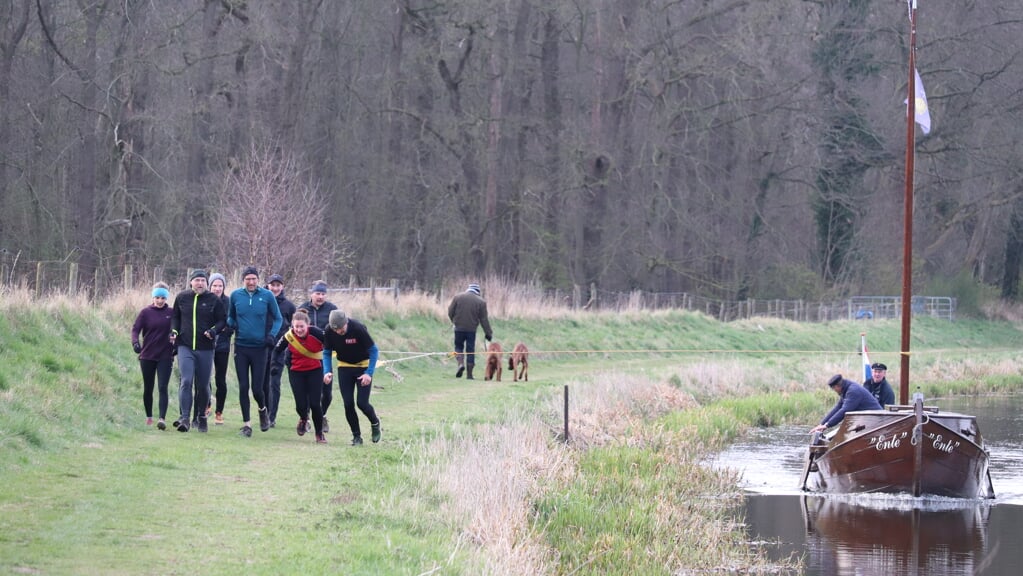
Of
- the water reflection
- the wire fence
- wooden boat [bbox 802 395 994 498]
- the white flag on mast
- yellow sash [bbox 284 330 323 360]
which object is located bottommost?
the water reflection

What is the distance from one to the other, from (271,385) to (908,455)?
→ 808 cm

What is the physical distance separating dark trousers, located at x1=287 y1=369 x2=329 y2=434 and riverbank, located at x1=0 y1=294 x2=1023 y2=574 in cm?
35

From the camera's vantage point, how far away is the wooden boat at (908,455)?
1730 centimetres

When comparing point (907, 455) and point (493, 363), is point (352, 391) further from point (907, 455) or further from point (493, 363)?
point (493, 363)

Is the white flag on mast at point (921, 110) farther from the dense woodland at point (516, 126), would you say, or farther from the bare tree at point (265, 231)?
the dense woodland at point (516, 126)

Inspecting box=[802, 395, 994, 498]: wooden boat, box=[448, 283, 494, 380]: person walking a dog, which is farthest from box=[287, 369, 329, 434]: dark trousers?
box=[448, 283, 494, 380]: person walking a dog

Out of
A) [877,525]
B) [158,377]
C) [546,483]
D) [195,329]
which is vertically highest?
[195,329]

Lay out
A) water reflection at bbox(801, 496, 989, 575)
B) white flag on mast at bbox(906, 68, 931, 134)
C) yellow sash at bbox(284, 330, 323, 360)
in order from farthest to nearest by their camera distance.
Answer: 1. white flag on mast at bbox(906, 68, 931, 134)
2. yellow sash at bbox(284, 330, 323, 360)
3. water reflection at bbox(801, 496, 989, 575)

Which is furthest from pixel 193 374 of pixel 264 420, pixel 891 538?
pixel 891 538

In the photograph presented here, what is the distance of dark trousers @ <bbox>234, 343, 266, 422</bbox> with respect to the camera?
50.3 ft

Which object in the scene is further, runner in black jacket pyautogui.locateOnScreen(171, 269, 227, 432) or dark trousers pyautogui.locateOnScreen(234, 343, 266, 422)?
dark trousers pyautogui.locateOnScreen(234, 343, 266, 422)

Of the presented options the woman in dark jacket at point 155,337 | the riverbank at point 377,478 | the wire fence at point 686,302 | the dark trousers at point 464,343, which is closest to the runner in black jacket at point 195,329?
the woman in dark jacket at point 155,337

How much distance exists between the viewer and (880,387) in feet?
67.8

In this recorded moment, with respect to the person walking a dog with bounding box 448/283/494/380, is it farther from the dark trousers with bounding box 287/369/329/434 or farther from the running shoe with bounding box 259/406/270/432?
the dark trousers with bounding box 287/369/329/434
